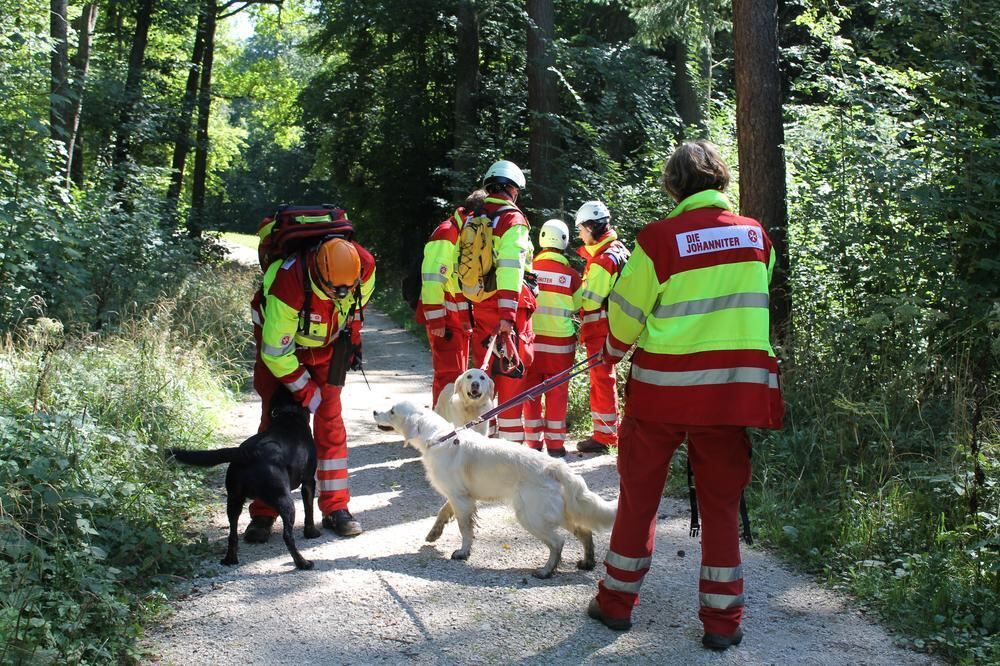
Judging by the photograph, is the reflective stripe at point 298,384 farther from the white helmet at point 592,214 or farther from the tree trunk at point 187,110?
the tree trunk at point 187,110

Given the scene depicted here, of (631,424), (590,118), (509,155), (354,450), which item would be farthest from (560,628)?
(509,155)

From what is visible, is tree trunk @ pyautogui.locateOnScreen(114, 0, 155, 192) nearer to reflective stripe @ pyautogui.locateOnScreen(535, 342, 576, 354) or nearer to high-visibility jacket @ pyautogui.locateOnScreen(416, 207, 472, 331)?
high-visibility jacket @ pyautogui.locateOnScreen(416, 207, 472, 331)

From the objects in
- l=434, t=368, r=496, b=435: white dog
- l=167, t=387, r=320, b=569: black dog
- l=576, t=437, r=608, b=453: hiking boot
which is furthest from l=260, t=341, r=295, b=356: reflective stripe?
l=576, t=437, r=608, b=453: hiking boot

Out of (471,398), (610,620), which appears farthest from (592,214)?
(610,620)

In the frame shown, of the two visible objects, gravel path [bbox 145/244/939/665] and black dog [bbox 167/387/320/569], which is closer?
gravel path [bbox 145/244/939/665]

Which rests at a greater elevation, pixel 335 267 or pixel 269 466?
pixel 335 267

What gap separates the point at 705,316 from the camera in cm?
435

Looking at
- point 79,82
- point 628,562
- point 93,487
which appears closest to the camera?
point 628,562

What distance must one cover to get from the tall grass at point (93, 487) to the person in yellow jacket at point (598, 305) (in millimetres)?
3671

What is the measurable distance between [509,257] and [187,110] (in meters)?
19.7

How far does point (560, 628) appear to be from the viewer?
4715mm

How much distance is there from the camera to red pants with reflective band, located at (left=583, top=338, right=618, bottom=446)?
8453 mm

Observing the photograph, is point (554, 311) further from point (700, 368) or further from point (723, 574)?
point (723, 574)

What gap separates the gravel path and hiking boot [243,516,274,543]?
72 mm
